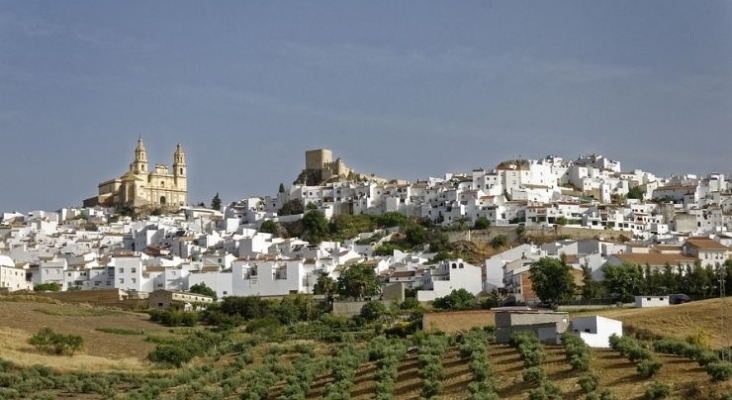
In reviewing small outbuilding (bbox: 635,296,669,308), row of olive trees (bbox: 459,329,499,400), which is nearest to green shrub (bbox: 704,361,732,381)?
row of olive trees (bbox: 459,329,499,400)

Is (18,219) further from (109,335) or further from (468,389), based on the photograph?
(468,389)

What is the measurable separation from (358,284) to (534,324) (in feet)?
82.1

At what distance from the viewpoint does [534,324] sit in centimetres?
3750

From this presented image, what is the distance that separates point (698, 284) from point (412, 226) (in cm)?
2896

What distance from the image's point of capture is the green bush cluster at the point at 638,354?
28531 millimetres

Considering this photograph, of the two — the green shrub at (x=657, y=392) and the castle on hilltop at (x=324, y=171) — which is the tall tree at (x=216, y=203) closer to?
the castle on hilltop at (x=324, y=171)

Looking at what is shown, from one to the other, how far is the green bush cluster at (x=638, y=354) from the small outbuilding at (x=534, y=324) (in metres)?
2.46

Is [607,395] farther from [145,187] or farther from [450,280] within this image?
[145,187]

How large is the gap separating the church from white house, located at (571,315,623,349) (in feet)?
238

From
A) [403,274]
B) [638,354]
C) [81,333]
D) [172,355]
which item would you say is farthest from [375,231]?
[638,354]

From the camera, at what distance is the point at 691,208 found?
89.4 meters

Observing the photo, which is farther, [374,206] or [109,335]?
[374,206]

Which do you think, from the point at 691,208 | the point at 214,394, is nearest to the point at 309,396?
the point at 214,394

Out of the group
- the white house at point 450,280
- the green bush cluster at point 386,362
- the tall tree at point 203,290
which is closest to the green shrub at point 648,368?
the green bush cluster at point 386,362
